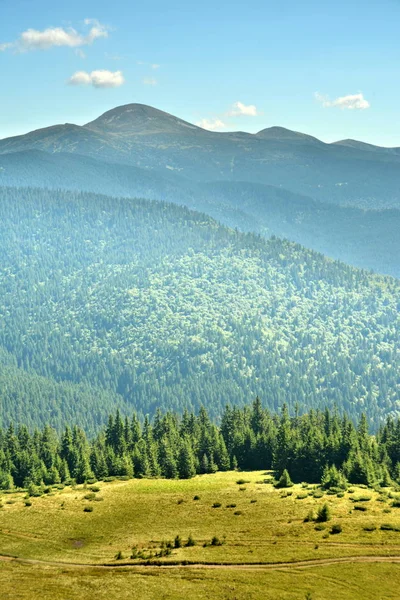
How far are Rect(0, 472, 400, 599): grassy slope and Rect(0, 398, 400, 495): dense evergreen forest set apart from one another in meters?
13.5

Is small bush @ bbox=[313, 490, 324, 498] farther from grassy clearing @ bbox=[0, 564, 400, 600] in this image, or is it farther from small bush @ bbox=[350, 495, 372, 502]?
grassy clearing @ bbox=[0, 564, 400, 600]

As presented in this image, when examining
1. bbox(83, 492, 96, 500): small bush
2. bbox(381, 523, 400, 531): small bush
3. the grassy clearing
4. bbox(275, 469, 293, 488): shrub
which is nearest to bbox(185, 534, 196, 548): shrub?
the grassy clearing

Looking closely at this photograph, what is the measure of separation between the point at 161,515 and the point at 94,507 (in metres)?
13.5

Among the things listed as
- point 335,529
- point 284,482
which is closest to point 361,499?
point 335,529

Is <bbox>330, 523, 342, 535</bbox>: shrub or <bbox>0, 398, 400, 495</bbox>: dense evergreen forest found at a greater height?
<bbox>330, 523, 342, 535</bbox>: shrub

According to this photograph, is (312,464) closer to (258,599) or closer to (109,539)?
(109,539)

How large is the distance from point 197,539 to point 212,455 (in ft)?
224

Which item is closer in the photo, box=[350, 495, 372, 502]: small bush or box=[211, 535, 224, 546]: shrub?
box=[211, 535, 224, 546]: shrub

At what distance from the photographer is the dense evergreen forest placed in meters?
156

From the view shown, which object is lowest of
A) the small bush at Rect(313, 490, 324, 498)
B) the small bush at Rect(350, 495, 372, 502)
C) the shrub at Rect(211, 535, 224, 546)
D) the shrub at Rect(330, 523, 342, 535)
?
the small bush at Rect(313, 490, 324, 498)

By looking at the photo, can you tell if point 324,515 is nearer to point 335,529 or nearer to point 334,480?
point 335,529

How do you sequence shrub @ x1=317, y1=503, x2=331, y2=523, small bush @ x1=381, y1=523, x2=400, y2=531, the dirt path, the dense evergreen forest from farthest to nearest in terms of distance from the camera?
the dense evergreen forest, shrub @ x1=317, y1=503, x2=331, y2=523, small bush @ x1=381, y1=523, x2=400, y2=531, the dirt path

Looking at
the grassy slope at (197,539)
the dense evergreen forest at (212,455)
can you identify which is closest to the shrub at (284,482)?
the dense evergreen forest at (212,455)

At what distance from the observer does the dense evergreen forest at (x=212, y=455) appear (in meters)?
156
